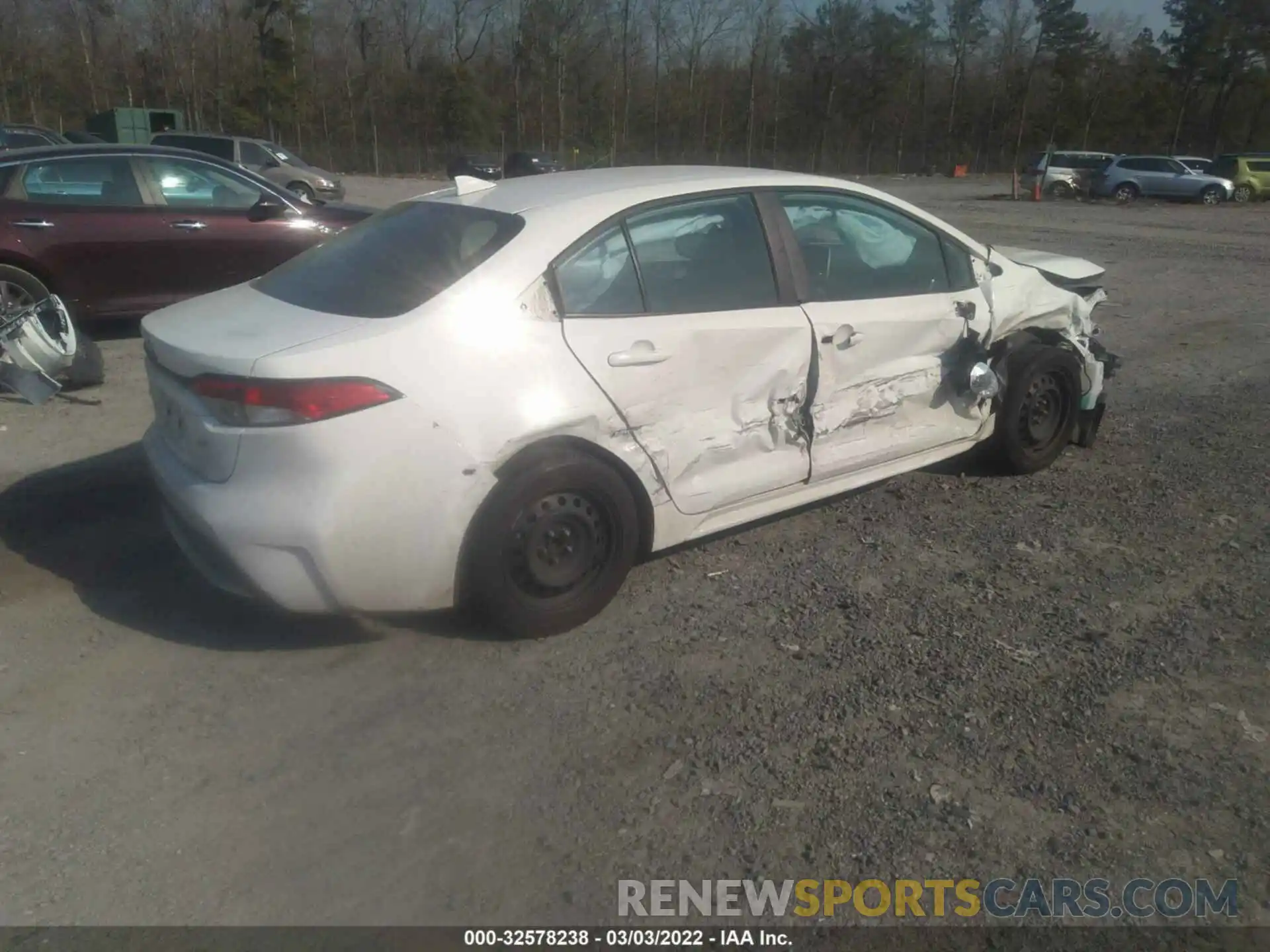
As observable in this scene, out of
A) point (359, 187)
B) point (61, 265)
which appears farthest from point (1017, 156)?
point (61, 265)

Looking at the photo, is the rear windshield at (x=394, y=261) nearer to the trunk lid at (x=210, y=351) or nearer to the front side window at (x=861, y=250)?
the trunk lid at (x=210, y=351)

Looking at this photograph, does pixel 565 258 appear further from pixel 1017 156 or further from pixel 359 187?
pixel 1017 156

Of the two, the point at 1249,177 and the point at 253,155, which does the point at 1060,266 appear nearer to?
the point at 253,155

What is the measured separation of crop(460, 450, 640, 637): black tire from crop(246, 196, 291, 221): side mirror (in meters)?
5.98

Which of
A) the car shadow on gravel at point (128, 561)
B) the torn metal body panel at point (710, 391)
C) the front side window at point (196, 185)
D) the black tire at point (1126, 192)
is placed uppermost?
the front side window at point (196, 185)

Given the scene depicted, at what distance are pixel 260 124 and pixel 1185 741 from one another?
64175 millimetres

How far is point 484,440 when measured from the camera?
3635mm

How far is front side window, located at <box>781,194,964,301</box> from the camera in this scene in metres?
4.61

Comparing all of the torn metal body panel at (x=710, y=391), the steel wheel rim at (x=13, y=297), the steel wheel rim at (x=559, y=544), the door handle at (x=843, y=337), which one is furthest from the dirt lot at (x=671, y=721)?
the steel wheel rim at (x=13, y=297)

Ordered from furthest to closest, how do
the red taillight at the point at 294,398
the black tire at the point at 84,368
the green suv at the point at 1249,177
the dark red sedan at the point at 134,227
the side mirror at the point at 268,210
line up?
the green suv at the point at 1249,177
the side mirror at the point at 268,210
the dark red sedan at the point at 134,227
the black tire at the point at 84,368
the red taillight at the point at 294,398

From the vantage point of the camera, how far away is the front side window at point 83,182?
8164 mm

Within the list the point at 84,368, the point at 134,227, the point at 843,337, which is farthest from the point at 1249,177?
the point at 84,368

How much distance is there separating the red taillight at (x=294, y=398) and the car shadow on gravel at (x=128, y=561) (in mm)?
814

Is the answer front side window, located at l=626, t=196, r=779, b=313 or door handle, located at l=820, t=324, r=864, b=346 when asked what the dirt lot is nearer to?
door handle, located at l=820, t=324, r=864, b=346
